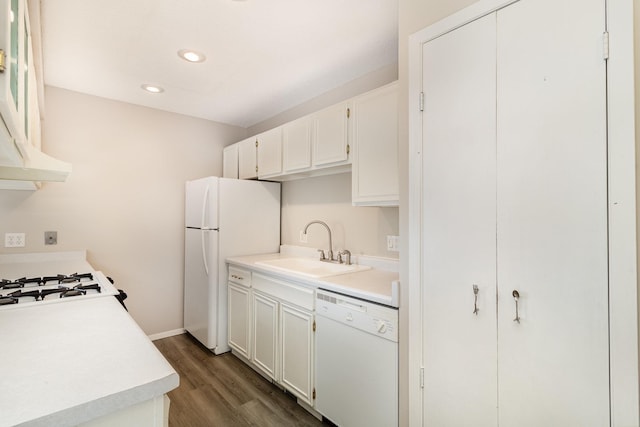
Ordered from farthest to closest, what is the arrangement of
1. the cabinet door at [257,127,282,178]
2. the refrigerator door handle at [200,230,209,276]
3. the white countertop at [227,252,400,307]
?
1. the refrigerator door handle at [200,230,209,276]
2. the cabinet door at [257,127,282,178]
3. the white countertop at [227,252,400,307]

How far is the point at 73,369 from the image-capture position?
850mm

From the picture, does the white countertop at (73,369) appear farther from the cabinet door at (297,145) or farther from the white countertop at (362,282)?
the cabinet door at (297,145)

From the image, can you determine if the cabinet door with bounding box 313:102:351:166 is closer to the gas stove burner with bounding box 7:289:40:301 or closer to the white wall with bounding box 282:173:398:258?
the white wall with bounding box 282:173:398:258

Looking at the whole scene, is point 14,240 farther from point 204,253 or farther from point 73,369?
point 73,369

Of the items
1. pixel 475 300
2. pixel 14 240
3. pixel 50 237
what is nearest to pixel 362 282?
pixel 475 300

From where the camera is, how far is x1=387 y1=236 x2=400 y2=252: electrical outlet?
2.29 meters

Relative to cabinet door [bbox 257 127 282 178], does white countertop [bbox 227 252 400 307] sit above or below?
below

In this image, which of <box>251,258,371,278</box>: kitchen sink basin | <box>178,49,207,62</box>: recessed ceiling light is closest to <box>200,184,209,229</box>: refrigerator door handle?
<box>251,258,371,278</box>: kitchen sink basin

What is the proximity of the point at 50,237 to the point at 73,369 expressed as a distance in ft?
8.43

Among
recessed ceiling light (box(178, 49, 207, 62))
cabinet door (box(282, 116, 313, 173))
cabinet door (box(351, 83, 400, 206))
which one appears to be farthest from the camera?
cabinet door (box(282, 116, 313, 173))

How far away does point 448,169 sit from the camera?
1.33 meters

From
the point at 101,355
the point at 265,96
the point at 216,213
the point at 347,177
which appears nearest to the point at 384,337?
the point at 101,355

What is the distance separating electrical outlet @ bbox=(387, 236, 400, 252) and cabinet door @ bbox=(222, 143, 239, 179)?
195 cm

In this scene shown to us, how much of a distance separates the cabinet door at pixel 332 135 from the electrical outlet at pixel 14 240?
256 cm
